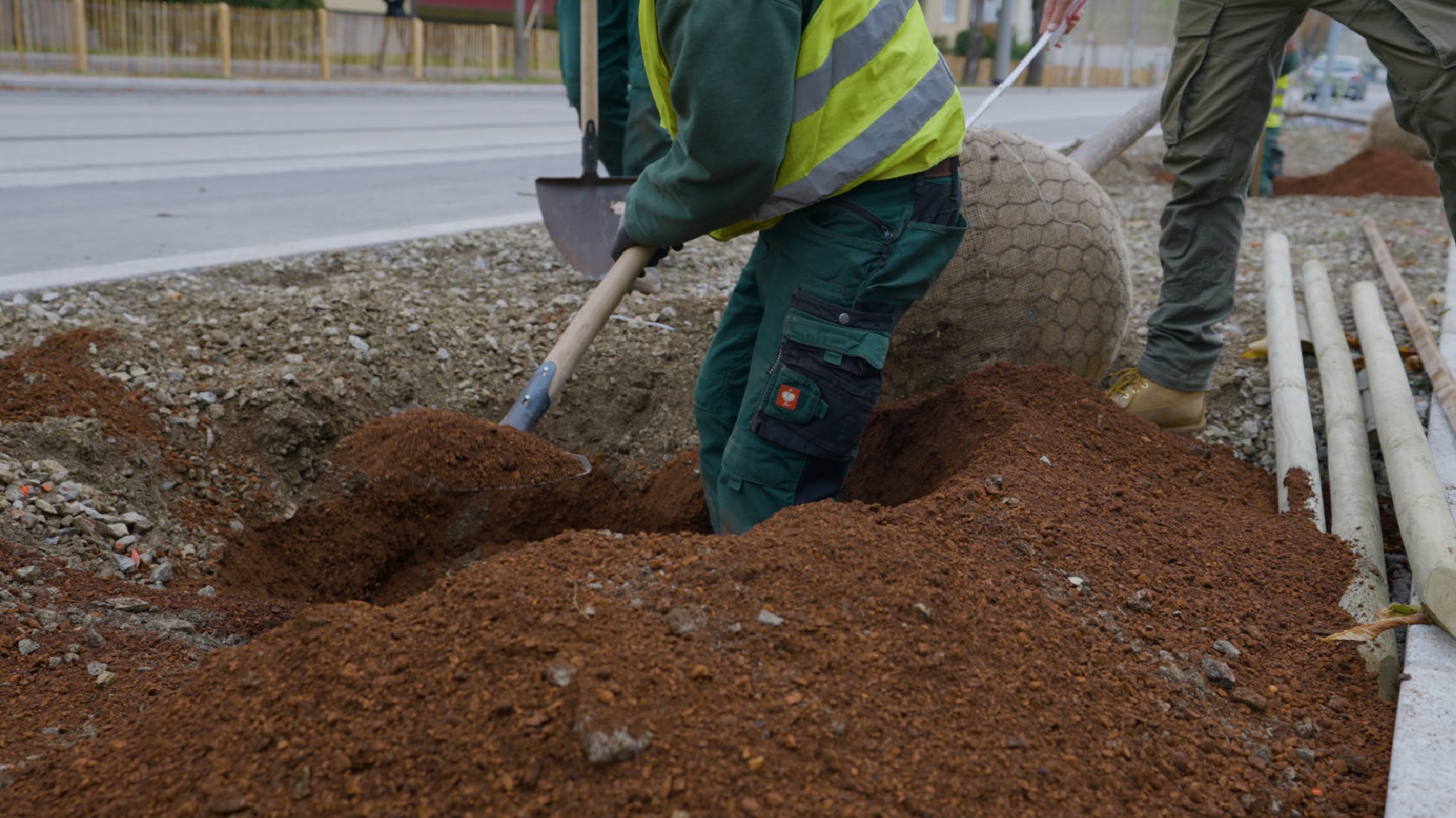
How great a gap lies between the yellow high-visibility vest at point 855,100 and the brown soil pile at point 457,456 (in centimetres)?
102

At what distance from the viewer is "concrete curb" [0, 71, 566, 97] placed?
17.2 m

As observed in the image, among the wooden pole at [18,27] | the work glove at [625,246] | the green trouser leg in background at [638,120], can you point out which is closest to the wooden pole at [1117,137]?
the green trouser leg in background at [638,120]

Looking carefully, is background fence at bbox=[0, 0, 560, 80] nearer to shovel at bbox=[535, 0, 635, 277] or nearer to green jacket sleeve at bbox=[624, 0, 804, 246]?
shovel at bbox=[535, 0, 635, 277]

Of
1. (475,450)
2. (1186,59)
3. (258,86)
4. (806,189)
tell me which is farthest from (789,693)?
(258,86)

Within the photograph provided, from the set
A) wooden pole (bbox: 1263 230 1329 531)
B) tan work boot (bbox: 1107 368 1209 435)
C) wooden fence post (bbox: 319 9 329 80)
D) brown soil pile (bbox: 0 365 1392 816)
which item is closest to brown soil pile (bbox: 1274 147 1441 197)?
wooden pole (bbox: 1263 230 1329 531)

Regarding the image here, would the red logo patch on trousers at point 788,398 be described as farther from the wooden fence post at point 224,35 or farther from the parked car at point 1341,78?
the parked car at point 1341,78

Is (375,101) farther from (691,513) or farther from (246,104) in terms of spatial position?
(691,513)

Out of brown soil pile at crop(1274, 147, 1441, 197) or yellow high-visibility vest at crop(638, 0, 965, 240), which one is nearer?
yellow high-visibility vest at crop(638, 0, 965, 240)

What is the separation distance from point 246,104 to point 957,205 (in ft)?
53.5

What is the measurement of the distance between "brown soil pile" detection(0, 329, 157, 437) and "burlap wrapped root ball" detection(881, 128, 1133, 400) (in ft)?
7.39

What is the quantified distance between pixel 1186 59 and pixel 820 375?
5.48 ft

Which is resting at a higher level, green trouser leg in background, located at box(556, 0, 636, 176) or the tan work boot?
green trouser leg in background, located at box(556, 0, 636, 176)

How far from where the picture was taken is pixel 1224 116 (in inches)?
133

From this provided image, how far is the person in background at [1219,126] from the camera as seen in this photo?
278 centimetres
